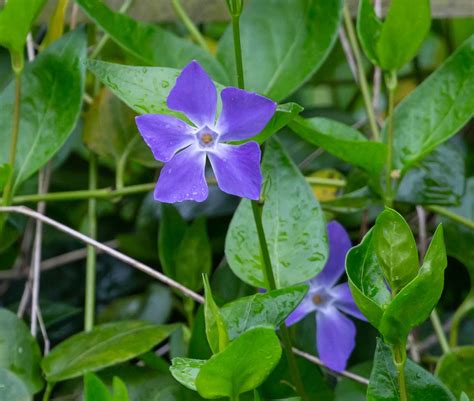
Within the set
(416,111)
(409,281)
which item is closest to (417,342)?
(416,111)

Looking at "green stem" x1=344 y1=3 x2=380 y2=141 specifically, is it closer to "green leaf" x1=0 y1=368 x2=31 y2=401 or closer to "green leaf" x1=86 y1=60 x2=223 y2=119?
"green leaf" x1=86 y1=60 x2=223 y2=119

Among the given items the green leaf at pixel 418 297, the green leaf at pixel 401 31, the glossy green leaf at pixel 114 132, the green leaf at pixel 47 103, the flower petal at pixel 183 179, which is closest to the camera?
the green leaf at pixel 418 297

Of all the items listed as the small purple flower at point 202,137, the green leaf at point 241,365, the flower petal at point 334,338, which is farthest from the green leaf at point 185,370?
the flower petal at point 334,338

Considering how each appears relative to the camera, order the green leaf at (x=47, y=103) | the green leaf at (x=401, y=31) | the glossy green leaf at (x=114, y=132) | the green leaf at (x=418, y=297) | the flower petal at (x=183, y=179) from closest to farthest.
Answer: the green leaf at (x=418, y=297), the flower petal at (x=183, y=179), the green leaf at (x=401, y=31), the green leaf at (x=47, y=103), the glossy green leaf at (x=114, y=132)

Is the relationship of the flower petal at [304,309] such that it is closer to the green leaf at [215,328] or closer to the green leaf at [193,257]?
the green leaf at [193,257]

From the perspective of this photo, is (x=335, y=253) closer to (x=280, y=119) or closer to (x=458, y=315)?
(x=458, y=315)

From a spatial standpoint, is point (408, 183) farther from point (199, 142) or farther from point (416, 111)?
point (199, 142)

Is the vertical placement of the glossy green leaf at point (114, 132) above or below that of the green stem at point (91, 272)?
above
